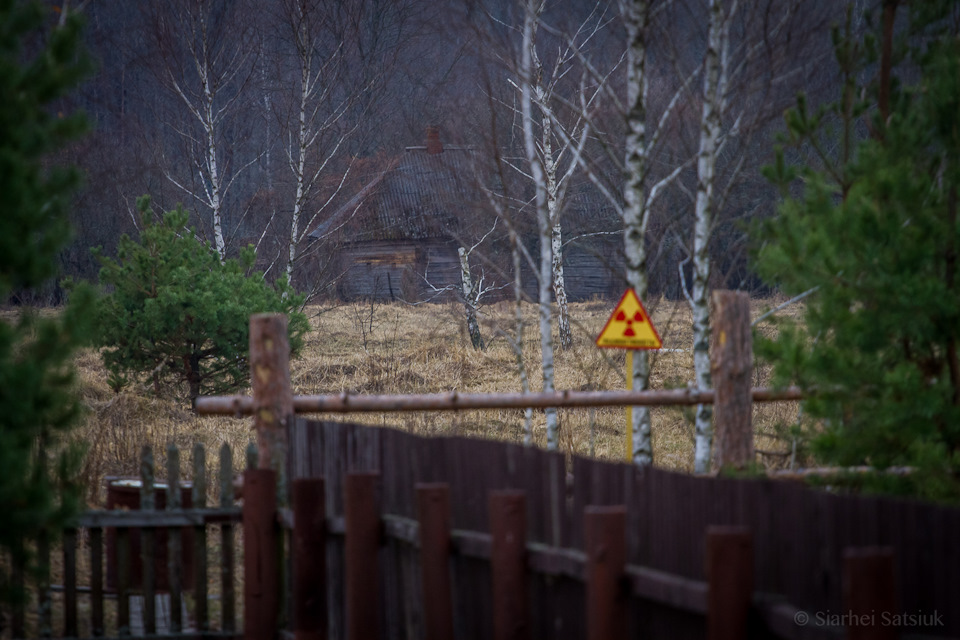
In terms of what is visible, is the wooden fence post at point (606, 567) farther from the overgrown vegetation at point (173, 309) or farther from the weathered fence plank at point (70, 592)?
the overgrown vegetation at point (173, 309)

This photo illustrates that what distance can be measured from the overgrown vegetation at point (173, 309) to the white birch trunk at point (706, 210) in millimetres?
5722

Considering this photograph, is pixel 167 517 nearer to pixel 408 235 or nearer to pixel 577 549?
pixel 577 549

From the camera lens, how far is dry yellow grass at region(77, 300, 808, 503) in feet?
26.2

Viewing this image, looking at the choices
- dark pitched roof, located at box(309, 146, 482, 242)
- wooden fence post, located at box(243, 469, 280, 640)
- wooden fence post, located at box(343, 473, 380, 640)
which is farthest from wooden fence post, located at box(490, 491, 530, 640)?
dark pitched roof, located at box(309, 146, 482, 242)

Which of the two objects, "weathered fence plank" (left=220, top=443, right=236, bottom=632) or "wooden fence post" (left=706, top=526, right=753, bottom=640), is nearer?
"wooden fence post" (left=706, top=526, right=753, bottom=640)

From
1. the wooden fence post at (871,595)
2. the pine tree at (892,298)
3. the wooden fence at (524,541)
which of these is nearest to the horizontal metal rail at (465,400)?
the wooden fence at (524,541)

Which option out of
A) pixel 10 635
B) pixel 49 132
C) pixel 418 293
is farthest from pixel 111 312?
pixel 418 293

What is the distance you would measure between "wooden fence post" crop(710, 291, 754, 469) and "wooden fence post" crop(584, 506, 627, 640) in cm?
221

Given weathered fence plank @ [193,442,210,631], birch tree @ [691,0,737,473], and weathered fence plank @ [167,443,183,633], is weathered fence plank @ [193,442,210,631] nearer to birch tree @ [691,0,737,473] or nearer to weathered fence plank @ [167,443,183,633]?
weathered fence plank @ [167,443,183,633]

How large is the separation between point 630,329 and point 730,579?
3249mm

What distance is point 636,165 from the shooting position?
234 inches

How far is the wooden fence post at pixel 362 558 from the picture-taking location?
3201mm

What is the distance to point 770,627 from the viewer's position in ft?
7.20

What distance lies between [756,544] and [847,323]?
142cm
